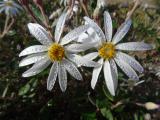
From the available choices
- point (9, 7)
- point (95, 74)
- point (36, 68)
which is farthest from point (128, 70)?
point (9, 7)

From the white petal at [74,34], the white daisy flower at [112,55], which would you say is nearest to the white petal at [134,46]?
the white daisy flower at [112,55]

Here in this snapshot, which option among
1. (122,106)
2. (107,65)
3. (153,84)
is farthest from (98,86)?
(153,84)

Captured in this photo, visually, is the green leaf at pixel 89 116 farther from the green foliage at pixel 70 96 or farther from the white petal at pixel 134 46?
the white petal at pixel 134 46

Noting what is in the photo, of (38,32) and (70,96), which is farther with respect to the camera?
(70,96)

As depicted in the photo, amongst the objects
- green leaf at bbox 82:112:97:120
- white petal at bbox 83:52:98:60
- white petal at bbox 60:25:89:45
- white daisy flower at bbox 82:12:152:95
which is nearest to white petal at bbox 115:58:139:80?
white daisy flower at bbox 82:12:152:95

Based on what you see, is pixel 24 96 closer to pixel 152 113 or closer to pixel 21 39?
pixel 21 39

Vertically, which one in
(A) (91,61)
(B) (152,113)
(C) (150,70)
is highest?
(A) (91,61)

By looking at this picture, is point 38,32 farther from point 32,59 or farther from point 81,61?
point 81,61
